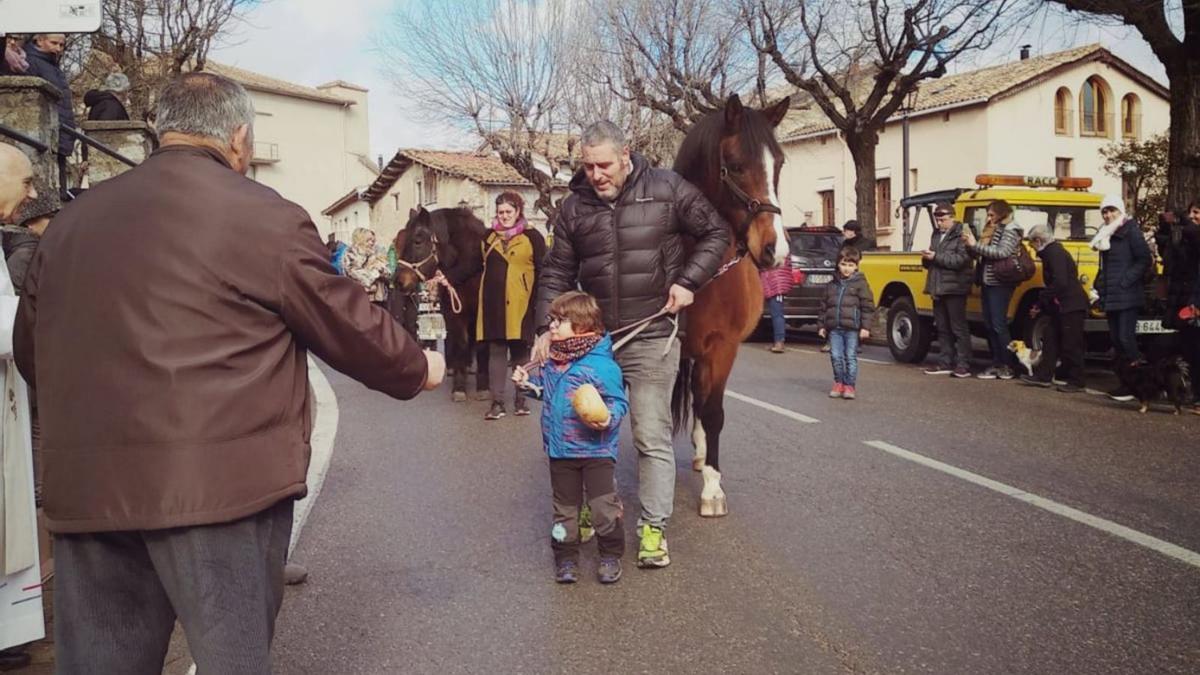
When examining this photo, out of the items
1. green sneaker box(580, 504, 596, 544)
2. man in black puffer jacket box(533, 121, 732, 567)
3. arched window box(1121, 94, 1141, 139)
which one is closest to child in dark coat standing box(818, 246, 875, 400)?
green sneaker box(580, 504, 596, 544)

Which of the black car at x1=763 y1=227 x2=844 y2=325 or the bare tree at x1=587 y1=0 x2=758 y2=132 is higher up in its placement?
the bare tree at x1=587 y1=0 x2=758 y2=132

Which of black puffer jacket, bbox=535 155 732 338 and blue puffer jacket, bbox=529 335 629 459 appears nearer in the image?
blue puffer jacket, bbox=529 335 629 459

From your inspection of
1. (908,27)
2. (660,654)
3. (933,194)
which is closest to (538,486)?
(660,654)

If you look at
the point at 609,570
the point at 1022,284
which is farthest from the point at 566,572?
the point at 1022,284

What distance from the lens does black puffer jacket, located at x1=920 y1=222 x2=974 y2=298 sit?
41.5 ft

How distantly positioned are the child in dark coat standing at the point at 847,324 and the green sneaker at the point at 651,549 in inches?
239

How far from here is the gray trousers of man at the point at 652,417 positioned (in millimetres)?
5000

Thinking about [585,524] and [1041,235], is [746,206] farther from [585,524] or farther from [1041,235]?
[1041,235]

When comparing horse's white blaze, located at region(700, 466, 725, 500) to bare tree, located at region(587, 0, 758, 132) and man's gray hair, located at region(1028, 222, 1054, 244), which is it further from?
bare tree, located at region(587, 0, 758, 132)

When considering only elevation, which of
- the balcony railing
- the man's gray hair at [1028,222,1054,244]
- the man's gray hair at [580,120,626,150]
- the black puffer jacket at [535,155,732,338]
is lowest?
the black puffer jacket at [535,155,732,338]

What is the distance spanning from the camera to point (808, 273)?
58.1 feet

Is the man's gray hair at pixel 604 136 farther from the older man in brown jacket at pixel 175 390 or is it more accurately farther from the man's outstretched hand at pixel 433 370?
the older man in brown jacket at pixel 175 390

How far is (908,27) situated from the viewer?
2059 centimetres

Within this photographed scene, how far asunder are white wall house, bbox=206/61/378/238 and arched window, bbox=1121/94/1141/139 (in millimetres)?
44506
